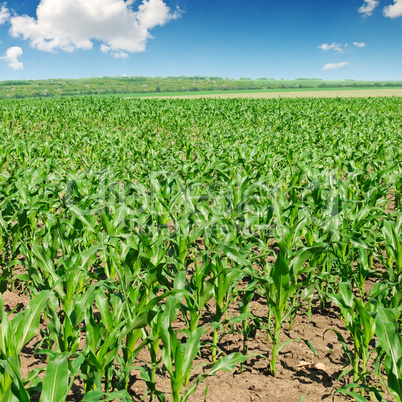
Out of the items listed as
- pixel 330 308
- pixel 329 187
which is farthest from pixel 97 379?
pixel 329 187

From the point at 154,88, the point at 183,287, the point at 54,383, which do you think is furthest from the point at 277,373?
the point at 154,88

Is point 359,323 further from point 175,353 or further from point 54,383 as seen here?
point 54,383

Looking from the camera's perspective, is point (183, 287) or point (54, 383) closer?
point (54, 383)

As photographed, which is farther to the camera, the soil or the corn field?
the soil

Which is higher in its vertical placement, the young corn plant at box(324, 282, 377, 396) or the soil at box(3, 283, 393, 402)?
the young corn plant at box(324, 282, 377, 396)

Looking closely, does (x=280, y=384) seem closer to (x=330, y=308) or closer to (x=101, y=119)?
(x=330, y=308)

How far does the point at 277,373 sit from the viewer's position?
2529mm

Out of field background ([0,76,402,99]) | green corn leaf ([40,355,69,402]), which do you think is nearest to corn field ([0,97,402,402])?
green corn leaf ([40,355,69,402])

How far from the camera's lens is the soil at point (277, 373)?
2318mm

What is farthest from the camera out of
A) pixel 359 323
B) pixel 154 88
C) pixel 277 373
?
pixel 154 88

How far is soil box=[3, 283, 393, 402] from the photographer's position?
7.61 ft

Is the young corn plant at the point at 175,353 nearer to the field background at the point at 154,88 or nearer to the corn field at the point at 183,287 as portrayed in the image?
the corn field at the point at 183,287

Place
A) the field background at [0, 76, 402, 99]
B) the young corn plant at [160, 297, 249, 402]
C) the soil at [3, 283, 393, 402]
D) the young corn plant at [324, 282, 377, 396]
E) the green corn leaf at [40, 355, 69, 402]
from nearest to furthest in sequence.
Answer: the green corn leaf at [40, 355, 69, 402]
the young corn plant at [160, 297, 249, 402]
the young corn plant at [324, 282, 377, 396]
the soil at [3, 283, 393, 402]
the field background at [0, 76, 402, 99]

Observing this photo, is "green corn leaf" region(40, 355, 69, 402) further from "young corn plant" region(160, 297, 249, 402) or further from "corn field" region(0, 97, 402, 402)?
"young corn plant" region(160, 297, 249, 402)
